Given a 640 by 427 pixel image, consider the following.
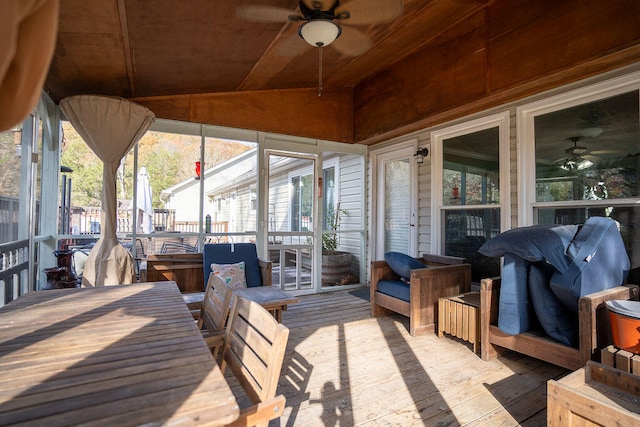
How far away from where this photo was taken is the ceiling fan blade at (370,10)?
2.68 meters

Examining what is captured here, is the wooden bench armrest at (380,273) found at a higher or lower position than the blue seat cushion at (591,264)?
lower

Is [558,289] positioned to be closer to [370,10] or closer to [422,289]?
[422,289]

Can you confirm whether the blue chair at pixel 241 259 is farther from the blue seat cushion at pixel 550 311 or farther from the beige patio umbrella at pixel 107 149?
the blue seat cushion at pixel 550 311

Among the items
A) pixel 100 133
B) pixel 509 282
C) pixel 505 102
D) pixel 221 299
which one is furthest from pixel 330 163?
pixel 221 299

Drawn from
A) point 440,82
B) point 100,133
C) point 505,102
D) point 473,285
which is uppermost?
point 440,82

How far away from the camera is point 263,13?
105 inches

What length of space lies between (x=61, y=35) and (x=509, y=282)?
3.72m

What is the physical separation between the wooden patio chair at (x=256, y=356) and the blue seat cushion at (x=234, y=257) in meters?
2.44

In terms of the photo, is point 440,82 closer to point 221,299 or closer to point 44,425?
point 221,299

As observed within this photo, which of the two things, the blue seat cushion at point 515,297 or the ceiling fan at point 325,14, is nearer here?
the blue seat cushion at point 515,297

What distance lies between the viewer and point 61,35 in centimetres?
237

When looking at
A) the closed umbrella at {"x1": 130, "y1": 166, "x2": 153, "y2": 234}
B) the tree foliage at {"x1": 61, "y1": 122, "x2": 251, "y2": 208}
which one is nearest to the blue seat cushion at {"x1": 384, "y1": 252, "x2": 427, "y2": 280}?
the tree foliage at {"x1": 61, "y1": 122, "x2": 251, "y2": 208}

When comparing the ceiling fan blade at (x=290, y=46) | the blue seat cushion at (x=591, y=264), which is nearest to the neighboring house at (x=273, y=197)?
the ceiling fan blade at (x=290, y=46)

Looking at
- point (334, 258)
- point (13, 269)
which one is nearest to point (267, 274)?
point (334, 258)
